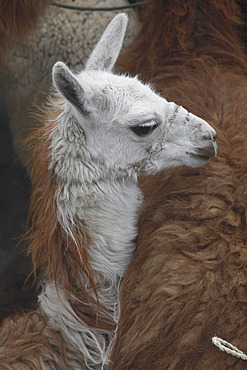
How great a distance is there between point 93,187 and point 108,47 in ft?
1.79

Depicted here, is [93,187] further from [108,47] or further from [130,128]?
[108,47]

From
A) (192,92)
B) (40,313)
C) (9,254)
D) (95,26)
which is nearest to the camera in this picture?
(40,313)

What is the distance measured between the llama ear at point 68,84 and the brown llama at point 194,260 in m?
0.51

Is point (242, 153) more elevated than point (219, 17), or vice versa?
point (219, 17)

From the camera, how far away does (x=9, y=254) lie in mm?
2959

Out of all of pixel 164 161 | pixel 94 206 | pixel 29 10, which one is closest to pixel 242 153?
pixel 164 161

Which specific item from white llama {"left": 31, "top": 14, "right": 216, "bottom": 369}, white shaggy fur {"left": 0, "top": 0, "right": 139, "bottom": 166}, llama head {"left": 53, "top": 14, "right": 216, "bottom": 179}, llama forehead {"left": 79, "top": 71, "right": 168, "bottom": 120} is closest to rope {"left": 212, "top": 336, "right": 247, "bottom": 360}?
white llama {"left": 31, "top": 14, "right": 216, "bottom": 369}

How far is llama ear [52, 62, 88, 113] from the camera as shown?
1.17 m

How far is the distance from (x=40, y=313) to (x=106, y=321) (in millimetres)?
299

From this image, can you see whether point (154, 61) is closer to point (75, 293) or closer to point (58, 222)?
point (58, 222)

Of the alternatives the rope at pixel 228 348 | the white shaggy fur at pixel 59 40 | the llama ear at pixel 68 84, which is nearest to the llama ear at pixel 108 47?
the llama ear at pixel 68 84

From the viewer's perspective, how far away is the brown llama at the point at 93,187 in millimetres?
1351

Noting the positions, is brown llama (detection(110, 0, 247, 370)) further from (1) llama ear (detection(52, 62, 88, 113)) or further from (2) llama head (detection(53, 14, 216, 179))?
(1) llama ear (detection(52, 62, 88, 113))

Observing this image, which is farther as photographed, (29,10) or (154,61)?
(29,10)
